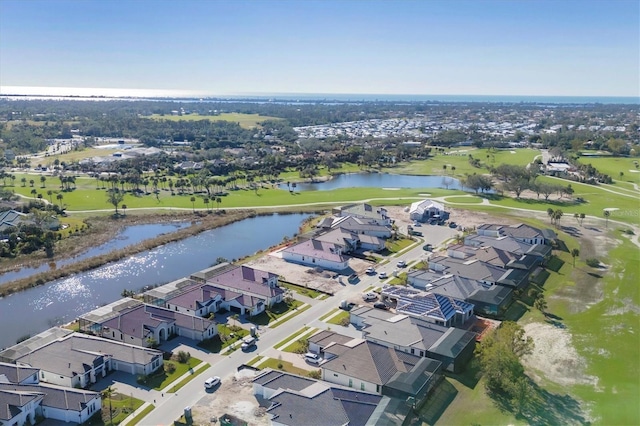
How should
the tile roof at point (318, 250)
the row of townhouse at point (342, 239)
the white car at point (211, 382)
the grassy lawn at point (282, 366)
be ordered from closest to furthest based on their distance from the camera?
the white car at point (211, 382), the grassy lawn at point (282, 366), the tile roof at point (318, 250), the row of townhouse at point (342, 239)

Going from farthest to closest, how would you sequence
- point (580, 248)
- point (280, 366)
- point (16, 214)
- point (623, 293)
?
point (16, 214), point (580, 248), point (623, 293), point (280, 366)

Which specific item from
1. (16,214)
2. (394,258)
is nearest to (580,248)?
(394,258)

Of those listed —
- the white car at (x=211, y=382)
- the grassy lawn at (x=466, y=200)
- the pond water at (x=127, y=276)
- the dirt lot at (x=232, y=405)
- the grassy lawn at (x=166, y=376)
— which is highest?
the grassy lawn at (x=466, y=200)

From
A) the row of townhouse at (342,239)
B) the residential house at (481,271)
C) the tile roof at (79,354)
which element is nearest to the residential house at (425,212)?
the row of townhouse at (342,239)

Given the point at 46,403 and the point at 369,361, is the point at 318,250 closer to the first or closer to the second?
the point at 369,361

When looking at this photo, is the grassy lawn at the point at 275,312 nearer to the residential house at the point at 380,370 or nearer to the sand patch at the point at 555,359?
the residential house at the point at 380,370

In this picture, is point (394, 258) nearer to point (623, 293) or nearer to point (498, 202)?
point (623, 293)

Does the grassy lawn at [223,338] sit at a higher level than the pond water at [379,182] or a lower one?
lower
